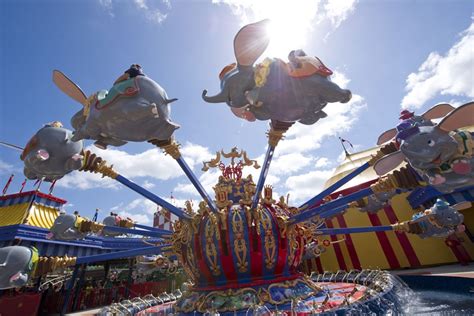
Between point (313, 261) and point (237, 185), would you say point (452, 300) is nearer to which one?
point (237, 185)

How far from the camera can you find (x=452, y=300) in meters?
5.71

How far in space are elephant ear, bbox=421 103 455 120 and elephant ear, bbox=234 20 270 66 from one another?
11.9 ft

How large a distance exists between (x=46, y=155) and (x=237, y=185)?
3.92 metres

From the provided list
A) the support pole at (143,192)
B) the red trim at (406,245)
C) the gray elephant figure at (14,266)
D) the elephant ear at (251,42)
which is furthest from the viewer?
the red trim at (406,245)

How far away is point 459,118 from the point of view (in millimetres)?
3084

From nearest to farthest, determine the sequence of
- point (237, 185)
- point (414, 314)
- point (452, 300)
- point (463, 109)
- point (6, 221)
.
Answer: point (463, 109) → point (414, 314) → point (452, 300) → point (237, 185) → point (6, 221)

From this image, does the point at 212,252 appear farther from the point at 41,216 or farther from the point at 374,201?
the point at 41,216

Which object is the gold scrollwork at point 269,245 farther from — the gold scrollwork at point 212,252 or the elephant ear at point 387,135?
the elephant ear at point 387,135

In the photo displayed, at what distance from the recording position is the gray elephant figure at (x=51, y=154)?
11.3ft

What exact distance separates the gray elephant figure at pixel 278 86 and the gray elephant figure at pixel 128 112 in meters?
0.65

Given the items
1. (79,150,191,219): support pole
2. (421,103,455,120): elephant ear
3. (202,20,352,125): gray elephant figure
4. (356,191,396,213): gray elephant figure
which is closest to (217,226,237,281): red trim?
(79,150,191,219): support pole

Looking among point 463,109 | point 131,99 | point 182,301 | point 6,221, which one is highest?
point 6,221

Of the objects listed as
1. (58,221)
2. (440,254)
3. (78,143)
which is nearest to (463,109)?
(78,143)

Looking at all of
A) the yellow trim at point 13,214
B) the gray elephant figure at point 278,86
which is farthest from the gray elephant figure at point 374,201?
the yellow trim at point 13,214
